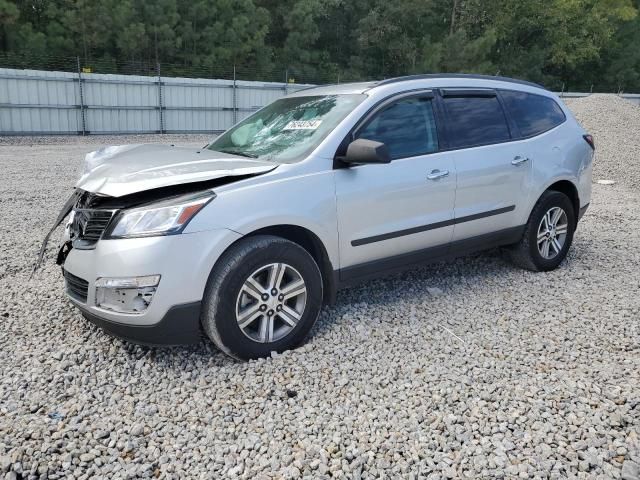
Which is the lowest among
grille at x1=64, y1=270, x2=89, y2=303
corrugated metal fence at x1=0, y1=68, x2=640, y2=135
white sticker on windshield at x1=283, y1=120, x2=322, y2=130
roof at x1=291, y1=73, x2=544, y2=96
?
corrugated metal fence at x1=0, y1=68, x2=640, y2=135

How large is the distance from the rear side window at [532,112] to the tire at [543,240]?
635 millimetres

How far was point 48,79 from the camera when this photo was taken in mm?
18250

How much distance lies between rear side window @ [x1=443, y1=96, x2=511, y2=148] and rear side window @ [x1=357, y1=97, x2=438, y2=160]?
21 cm

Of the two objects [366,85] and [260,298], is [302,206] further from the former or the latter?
[366,85]

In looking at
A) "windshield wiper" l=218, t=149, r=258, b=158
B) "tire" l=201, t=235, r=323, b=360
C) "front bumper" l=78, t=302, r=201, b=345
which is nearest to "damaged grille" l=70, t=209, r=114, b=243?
"front bumper" l=78, t=302, r=201, b=345

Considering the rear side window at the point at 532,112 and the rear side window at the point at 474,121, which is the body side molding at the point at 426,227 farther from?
the rear side window at the point at 532,112

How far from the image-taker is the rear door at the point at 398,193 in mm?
3711

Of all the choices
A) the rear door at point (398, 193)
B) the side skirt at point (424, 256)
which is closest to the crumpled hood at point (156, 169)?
the rear door at point (398, 193)

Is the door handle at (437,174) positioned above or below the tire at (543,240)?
above

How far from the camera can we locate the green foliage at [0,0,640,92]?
23.4 metres

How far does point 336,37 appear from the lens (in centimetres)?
3612

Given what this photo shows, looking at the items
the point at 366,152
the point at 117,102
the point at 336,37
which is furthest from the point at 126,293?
the point at 336,37

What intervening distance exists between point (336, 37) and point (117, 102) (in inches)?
808

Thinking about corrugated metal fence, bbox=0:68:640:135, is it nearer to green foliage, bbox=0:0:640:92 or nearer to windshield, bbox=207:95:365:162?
green foliage, bbox=0:0:640:92
